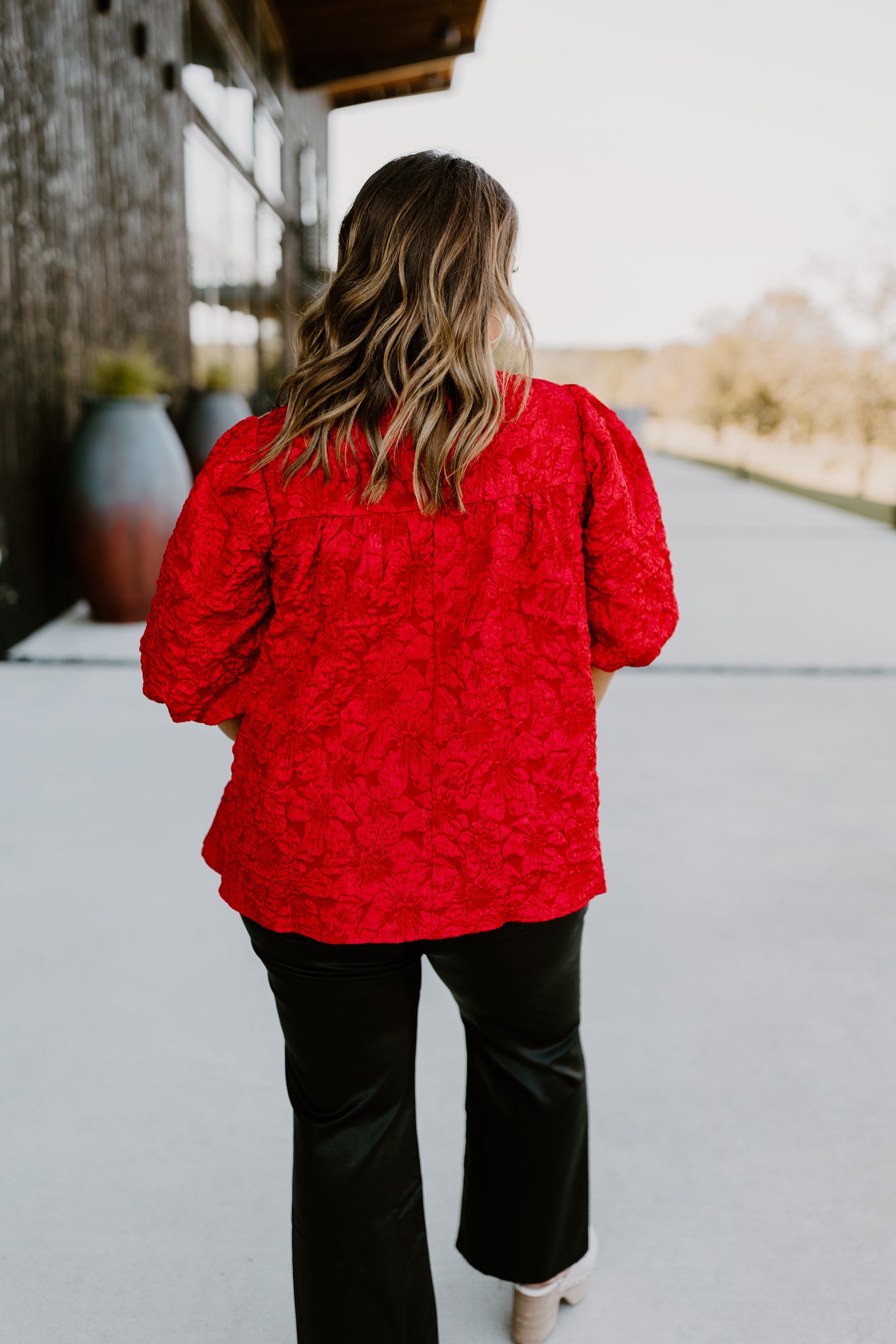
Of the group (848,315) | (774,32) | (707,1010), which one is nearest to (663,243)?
(774,32)

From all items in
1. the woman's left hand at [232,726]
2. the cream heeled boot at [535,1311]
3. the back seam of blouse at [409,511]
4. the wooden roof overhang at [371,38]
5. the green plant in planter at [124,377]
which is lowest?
the cream heeled boot at [535,1311]

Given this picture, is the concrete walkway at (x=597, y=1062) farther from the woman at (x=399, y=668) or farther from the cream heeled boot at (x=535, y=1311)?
the woman at (x=399, y=668)

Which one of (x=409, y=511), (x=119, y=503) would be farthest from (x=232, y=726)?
(x=119, y=503)

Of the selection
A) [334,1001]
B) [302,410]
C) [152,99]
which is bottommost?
[334,1001]

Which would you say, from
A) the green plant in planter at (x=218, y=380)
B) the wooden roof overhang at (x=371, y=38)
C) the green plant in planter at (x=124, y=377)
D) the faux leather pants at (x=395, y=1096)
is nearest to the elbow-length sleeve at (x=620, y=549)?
the faux leather pants at (x=395, y=1096)

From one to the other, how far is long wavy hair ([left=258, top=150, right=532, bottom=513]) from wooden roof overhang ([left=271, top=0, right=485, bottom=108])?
14.7 meters

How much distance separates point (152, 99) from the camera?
327 inches

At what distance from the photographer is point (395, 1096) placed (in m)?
1.40

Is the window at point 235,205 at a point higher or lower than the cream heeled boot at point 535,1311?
higher

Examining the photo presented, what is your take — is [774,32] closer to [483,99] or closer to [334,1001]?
[483,99]

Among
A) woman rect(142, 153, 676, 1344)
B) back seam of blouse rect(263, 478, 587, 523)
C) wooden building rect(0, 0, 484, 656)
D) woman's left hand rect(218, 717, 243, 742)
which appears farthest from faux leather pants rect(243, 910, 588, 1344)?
wooden building rect(0, 0, 484, 656)

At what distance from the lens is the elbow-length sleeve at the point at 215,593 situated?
1.23 metres

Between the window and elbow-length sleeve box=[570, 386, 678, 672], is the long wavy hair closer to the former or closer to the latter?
elbow-length sleeve box=[570, 386, 678, 672]

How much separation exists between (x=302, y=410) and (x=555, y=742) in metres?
0.46
